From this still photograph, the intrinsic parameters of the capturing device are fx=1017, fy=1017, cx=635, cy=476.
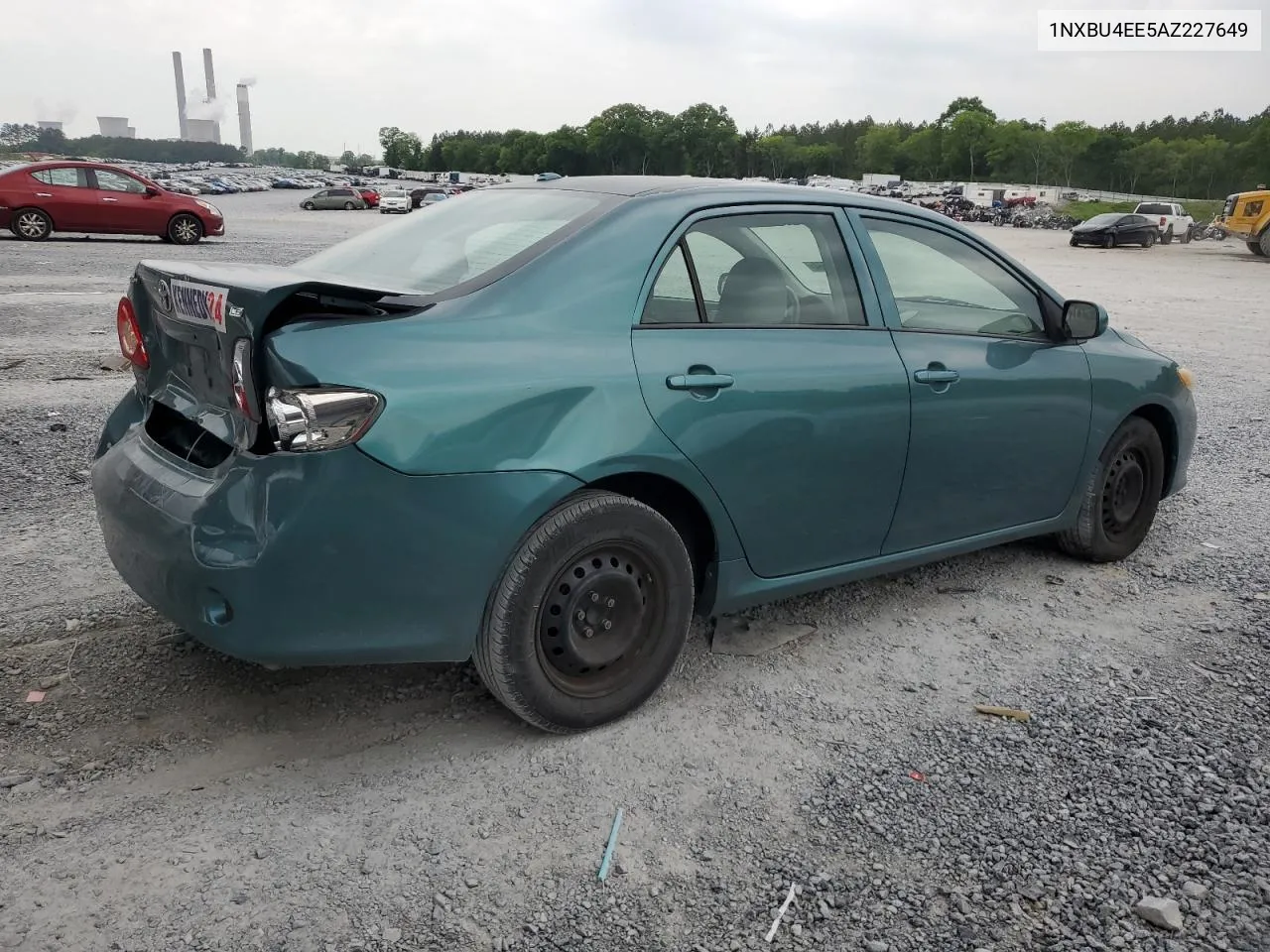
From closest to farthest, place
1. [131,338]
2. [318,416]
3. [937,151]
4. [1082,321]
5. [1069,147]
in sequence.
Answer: [318,416] → [131,338] → [1082,321] → [1069,147] → [937,151]

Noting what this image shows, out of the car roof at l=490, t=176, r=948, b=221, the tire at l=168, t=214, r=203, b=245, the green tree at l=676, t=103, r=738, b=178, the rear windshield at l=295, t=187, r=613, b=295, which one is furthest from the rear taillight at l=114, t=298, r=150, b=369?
the green tree at l=676, t=103, r=738, b=178

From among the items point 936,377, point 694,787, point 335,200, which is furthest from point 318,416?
point 335,200

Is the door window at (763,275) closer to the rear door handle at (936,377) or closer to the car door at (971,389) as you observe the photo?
the car door at (971,389)

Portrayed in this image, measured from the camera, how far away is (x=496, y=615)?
2.77 meters

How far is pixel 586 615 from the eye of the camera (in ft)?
9.71

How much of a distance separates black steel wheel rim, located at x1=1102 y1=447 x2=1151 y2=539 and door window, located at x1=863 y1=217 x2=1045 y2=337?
0.86 metres

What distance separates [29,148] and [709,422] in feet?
700

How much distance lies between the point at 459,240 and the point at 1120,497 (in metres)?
3.20

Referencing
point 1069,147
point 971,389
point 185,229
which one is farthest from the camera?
point 1069,147

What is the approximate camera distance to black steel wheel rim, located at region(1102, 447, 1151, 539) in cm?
458

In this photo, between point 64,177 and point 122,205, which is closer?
point 64,177

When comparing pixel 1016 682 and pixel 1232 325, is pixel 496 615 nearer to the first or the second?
pixel 1016 682

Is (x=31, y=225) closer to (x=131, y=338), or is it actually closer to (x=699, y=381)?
(x=131, y=338)

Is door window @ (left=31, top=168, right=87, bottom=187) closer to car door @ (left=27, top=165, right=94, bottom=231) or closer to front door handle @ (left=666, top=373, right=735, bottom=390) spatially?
car door @ (left=27, top=165, right=94, bottom=231)
